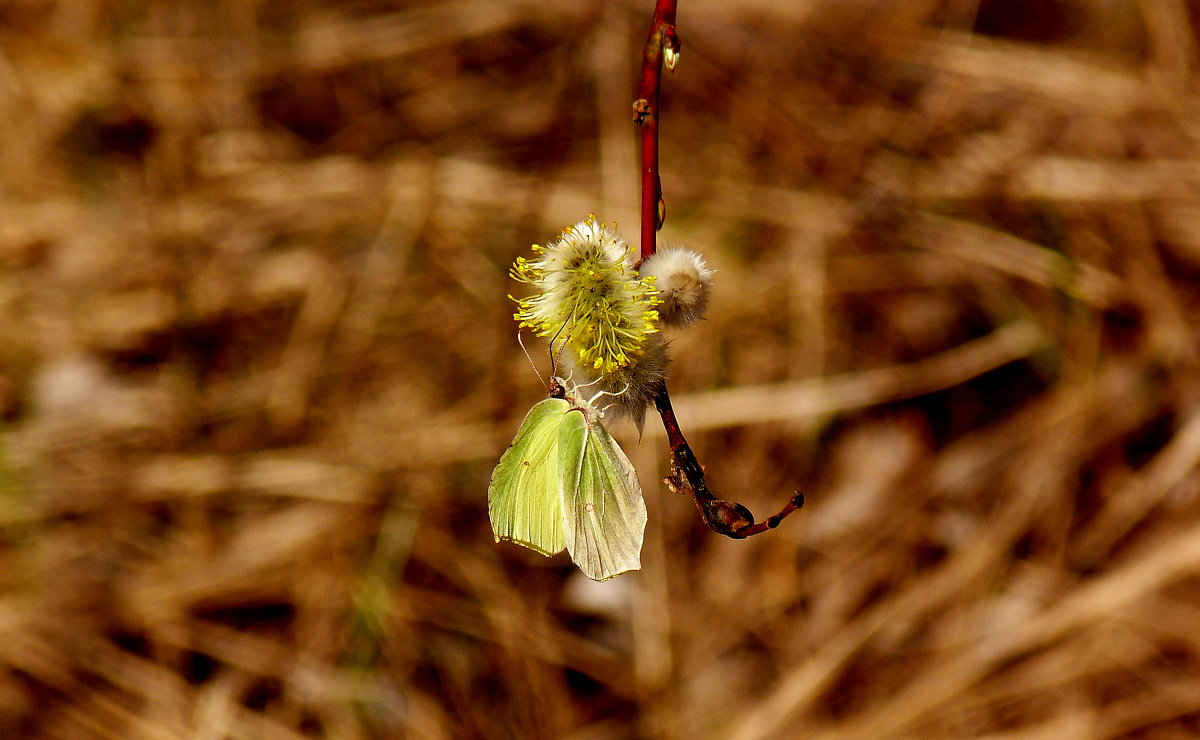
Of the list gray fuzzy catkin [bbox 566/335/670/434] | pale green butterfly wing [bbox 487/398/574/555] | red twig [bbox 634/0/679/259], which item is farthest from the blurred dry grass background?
red twig [bbox 634/0/679/259]

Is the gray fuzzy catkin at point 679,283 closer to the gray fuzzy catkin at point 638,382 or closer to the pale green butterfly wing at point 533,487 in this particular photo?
the gray fuzzy catkin at point 638,382

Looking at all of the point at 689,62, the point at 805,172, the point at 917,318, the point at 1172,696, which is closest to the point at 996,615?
the point at 1172,696

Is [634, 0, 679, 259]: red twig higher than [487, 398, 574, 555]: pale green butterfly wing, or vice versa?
[634, 0, 679, 259]: red twig

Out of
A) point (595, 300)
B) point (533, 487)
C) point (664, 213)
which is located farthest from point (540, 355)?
point (664, 213)

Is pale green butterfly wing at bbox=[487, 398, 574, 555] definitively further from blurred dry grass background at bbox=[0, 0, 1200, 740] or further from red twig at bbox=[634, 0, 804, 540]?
blurred dry grass background at bbox=[0, 0, 1200, 740]

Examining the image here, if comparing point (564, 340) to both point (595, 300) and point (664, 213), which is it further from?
point (664, 213)
